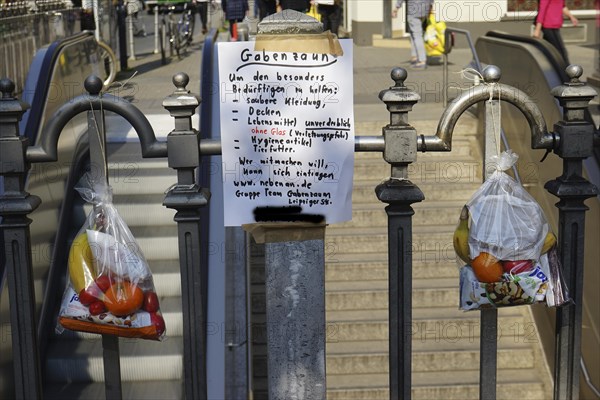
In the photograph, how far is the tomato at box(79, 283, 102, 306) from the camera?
2.97m

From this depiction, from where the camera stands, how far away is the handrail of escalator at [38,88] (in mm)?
6297

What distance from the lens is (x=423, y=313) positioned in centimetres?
770

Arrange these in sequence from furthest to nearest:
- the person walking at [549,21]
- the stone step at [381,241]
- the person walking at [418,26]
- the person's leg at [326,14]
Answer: the person's leg at [326,14]
the person walking at [418,26]
the person walking at [549,21]
the stone step at [381,241]

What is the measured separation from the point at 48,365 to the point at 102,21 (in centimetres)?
1068

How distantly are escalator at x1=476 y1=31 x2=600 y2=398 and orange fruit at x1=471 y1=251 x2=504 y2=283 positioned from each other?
328 centimetres

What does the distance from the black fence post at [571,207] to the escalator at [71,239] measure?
336cm

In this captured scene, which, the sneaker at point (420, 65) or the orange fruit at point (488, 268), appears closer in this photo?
the orange fruit at point (488, 268)

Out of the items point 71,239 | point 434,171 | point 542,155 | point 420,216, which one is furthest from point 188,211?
point 434,171

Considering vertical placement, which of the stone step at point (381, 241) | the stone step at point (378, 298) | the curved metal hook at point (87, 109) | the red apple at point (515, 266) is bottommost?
the stone step at point (378, 298)

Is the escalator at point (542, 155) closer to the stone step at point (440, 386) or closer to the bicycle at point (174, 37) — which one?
the stone step at point (440, 386)

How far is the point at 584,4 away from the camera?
1936 centimetres

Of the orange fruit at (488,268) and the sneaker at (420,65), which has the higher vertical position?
the orange fruit at (488,268)

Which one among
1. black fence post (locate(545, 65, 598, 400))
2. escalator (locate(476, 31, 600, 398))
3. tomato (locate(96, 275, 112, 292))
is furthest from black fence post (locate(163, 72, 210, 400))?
escalator (locate(476, 31, 600, 398))

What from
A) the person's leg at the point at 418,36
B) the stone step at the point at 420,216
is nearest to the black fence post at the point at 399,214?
the stone step at the point at 420,216
